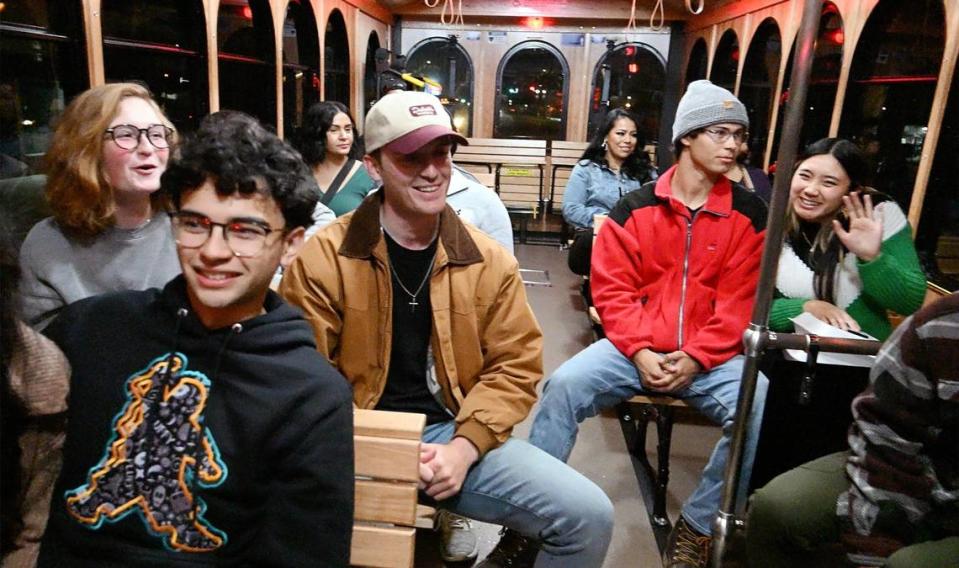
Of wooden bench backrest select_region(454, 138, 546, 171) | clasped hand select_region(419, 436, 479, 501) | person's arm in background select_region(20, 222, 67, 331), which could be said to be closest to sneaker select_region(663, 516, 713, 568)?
clasped hand select_region(419, 436, 479, 501)

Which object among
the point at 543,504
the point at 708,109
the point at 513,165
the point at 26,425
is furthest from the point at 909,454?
the point at 513,165

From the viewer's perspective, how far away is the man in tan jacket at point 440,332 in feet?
5.25

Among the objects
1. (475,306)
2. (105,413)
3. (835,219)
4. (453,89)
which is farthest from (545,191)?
(105,413)

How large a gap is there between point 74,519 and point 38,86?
237 centimetres

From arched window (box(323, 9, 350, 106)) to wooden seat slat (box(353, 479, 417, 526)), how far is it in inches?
226

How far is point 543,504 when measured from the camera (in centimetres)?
159

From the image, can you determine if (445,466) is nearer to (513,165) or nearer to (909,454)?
(909,454)

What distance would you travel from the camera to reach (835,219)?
2332 millimetres

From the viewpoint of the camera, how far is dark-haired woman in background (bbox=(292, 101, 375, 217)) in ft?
11.5

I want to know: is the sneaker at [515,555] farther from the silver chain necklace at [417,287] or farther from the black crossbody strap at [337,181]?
the black crossbody strap at [337,181]

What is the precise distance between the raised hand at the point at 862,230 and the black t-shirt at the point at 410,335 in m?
1.45

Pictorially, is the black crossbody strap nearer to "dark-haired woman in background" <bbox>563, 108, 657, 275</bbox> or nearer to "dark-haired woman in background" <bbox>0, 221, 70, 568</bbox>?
"dark-haired woman in background" <bbox>563, 108, 657, 275</bbox>

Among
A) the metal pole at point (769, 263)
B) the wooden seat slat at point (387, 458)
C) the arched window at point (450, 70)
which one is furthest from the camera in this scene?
the arched window at point (450, 70)

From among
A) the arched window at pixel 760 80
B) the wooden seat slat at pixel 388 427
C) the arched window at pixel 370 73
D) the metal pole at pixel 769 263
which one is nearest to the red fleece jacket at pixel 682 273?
the metal pole at pixel 769 263
